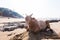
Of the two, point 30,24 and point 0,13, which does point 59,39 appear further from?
point 0,13

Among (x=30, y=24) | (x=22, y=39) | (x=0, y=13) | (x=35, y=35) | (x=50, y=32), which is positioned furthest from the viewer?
(x=0, y=13)

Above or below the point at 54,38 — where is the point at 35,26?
above

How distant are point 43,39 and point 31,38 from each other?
17.8 inches

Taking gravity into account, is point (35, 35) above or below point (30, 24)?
below

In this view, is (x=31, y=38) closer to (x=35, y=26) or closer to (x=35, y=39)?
(x=35, y=39)

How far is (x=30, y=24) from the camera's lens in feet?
11.4

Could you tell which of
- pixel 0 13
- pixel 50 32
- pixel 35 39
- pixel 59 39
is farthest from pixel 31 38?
pixel 0 13

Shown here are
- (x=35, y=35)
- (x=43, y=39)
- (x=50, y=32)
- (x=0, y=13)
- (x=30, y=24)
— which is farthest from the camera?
(x=0, y=13)

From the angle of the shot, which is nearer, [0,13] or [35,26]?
[35,26]

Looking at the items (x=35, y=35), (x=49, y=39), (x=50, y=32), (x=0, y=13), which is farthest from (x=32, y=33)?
(x=0, y=13)

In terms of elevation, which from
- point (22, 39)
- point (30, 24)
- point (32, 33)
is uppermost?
point (30, 24)

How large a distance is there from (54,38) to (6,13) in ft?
50.3

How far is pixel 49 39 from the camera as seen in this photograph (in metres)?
4.21

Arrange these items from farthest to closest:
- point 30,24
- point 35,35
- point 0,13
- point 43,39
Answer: point 0,13 < point 43,39 < point 35,35 < point 30,24
